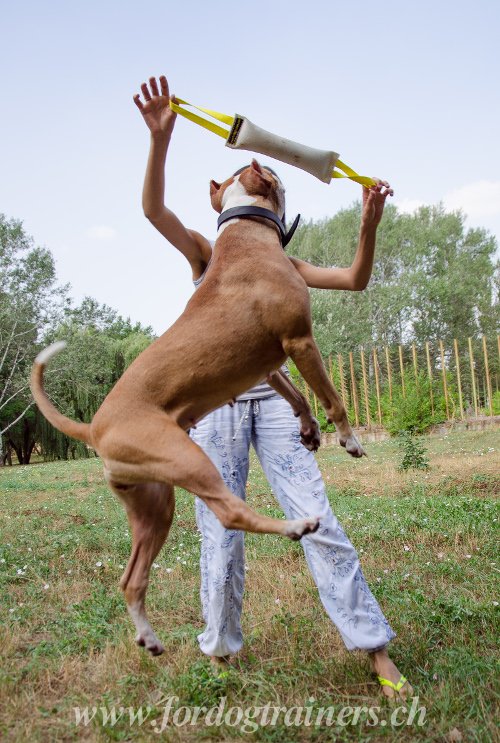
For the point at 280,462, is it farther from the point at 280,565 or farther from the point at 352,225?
the point at 352,225

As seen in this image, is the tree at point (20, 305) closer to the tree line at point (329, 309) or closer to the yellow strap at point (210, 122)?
the tree line at point (329, 309)

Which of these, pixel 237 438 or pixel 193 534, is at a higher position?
pixel 237 438

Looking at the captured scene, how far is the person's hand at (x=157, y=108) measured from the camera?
254 centimetres

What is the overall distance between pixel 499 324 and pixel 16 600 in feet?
109

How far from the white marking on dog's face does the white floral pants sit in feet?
3.53

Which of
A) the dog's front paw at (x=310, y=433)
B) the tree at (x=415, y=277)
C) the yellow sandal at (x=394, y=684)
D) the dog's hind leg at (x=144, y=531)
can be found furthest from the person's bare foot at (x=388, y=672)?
the tree at (x=415, y=277)

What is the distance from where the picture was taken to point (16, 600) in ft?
14.8

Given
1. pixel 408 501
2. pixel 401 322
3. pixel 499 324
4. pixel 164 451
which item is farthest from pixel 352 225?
pixel 164 451

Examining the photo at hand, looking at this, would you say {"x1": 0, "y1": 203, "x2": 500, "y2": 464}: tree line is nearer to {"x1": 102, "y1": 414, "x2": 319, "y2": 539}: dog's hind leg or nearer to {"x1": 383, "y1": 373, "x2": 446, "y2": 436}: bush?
{"x1": 383, "y1": 373, "x2": 446, "y2": 436}: bush

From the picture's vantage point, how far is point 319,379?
8.25 ft

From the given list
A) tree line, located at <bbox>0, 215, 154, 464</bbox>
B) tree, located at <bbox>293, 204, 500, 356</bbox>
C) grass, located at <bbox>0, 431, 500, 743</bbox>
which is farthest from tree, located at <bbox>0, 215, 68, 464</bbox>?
grass, located at <bbox>0, 431, 500, 743</bbox>

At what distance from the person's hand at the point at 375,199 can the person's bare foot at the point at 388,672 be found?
2162 millimetres

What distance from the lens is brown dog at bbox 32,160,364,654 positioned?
2.20m

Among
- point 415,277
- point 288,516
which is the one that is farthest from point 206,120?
point 415,277
